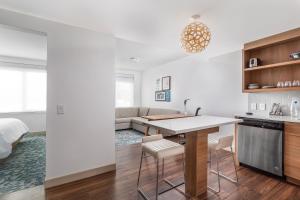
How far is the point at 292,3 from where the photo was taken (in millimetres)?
1749

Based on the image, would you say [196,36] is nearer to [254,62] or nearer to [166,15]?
[166,15]

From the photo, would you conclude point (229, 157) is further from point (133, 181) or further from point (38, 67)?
point (38, 67)

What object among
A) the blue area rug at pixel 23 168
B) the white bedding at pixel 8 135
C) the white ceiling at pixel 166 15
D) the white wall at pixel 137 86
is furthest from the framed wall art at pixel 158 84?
the white bedding at pixel 8 135

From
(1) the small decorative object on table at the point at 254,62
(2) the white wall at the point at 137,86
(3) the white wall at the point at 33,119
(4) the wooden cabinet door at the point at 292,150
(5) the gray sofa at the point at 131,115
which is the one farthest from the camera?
(2) the white wall at the point at 137,86

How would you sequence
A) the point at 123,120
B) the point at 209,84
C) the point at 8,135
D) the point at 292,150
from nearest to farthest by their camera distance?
the point at 292,150 < the point at 8,135 < the point at 209,84 < the point at 123,120

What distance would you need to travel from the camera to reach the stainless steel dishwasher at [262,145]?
2281 mm

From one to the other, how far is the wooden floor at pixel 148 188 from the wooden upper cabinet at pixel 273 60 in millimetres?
1508

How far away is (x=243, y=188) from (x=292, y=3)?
2.38 metres

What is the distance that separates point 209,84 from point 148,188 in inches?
119

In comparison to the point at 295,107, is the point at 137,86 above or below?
above

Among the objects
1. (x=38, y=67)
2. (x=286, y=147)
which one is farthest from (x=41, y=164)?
(x=286, y=147)

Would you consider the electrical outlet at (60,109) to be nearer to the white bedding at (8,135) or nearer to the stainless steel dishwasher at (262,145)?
the white bedding at (8,135)

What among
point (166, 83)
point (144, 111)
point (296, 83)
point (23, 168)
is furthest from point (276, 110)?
point (23, 168)

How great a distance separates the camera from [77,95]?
234cm
